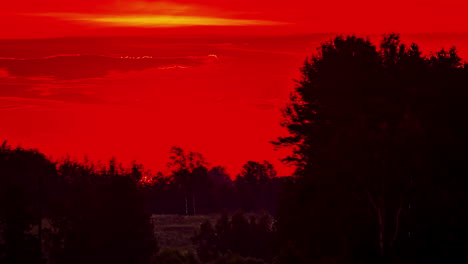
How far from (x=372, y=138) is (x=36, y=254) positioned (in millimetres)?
24649

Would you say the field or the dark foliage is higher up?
the field

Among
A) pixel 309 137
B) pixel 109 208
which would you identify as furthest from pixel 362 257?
pixel 109 208

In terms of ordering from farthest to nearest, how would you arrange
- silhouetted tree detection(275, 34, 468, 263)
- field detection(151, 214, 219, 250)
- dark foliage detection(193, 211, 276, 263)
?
field detection(151, 214, 219, 250) → dark foliage detection(193, 211, 276, 263) → silhouetted tree detection(275, 34, 468, 263)

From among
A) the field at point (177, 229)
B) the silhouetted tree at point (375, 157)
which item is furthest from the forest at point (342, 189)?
the field at point (177, 229)

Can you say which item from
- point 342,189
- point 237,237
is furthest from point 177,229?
point 342,189

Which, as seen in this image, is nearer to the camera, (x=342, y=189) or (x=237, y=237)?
(x=342, y=189)

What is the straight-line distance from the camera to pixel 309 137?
3738 inches

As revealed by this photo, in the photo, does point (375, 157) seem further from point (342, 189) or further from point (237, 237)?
point (237, 237)

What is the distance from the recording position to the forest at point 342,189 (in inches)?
3137

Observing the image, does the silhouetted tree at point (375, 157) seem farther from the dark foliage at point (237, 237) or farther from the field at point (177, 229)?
the field at point (177, 229)

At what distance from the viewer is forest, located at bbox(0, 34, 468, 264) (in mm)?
79688

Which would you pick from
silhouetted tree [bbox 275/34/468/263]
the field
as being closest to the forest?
silhouetted tree [bbox 275/34/468/263]

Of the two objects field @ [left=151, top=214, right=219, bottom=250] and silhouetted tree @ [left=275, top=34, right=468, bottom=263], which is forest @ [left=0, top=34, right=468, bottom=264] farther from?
field @ [left=151, top=214, right=219, bottom=250]

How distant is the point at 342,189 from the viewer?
81.1 meters
